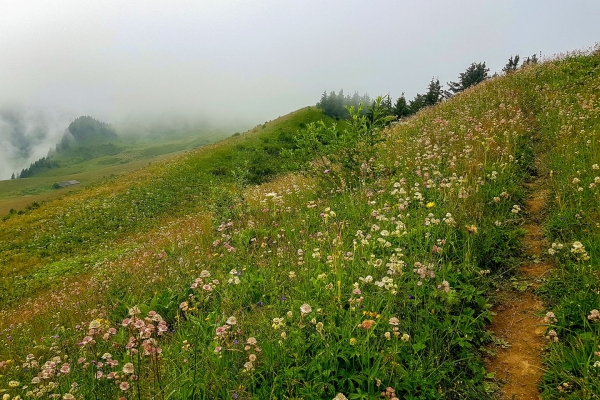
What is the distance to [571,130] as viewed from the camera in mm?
7539

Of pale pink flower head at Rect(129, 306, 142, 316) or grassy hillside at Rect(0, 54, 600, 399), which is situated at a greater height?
pale pink flower head at Rect(129, 306, 142, 316)

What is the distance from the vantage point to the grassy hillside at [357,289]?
2928mm

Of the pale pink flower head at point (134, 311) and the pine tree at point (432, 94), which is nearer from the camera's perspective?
the pale pink flower head at point (134, 311)

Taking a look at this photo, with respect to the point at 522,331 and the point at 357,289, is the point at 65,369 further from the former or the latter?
the point at 522,331

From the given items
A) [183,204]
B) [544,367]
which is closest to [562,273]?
[544,367]

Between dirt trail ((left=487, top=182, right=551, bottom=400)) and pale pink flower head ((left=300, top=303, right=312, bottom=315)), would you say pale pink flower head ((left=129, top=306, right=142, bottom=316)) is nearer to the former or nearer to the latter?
pale pink flower head ((left=300, top=303, right=312, bottom=315))

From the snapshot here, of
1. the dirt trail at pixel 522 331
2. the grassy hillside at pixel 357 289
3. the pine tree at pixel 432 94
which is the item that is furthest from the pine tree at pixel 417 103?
the dirt trail at pixel 522 331

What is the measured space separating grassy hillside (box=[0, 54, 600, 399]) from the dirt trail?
140mm

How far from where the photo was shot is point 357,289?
3.32 meters

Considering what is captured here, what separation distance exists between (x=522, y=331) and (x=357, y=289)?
195 centimetres

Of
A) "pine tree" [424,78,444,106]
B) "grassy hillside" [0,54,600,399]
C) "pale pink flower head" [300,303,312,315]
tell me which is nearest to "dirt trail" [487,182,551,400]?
"grassy hillside" [0,54,600,399]

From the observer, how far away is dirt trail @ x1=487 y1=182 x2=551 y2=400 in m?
3.02

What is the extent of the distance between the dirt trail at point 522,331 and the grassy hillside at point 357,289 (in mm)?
140

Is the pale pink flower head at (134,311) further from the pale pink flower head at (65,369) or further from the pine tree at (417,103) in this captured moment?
the pine tree at (417,103)
